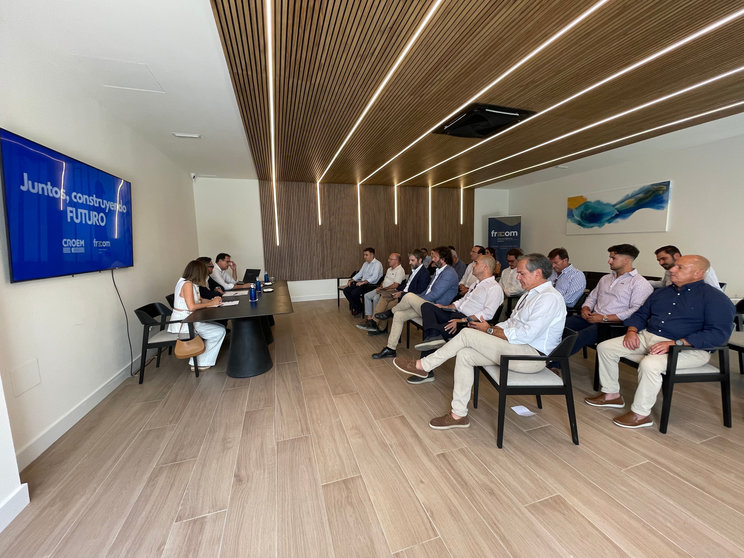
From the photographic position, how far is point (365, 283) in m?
5.72

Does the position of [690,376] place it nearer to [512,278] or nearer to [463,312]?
[463,312]

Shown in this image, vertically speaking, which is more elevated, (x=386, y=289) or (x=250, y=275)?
(x=250, y=275)

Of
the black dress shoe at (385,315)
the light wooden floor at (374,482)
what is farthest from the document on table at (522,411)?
the black dress shoe at (385,315)

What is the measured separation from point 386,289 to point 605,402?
316 centimetres

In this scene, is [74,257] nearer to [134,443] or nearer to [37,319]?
[37,319]

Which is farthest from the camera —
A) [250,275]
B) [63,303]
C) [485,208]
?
[485,208]

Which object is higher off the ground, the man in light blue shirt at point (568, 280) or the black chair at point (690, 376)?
the man in light blue shirt at point (568, 280)

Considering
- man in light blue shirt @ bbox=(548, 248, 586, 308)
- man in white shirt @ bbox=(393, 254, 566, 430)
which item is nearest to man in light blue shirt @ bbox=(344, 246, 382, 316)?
man in light blue shirt @ bbox=(548, 248, 586, 308)

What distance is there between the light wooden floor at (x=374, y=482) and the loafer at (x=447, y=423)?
53 millimetres

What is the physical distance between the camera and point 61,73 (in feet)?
7.89

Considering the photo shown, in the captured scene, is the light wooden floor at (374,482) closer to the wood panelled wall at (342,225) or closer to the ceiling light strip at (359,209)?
the wood panelled wall at (342,225)

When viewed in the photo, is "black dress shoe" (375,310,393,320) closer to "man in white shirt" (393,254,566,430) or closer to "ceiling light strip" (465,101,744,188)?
"man in white shirt" (393,254,566,430)

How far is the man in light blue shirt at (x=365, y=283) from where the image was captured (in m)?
5.67

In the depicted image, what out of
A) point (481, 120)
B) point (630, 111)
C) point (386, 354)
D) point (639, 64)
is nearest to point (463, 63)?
point (481, 120)
